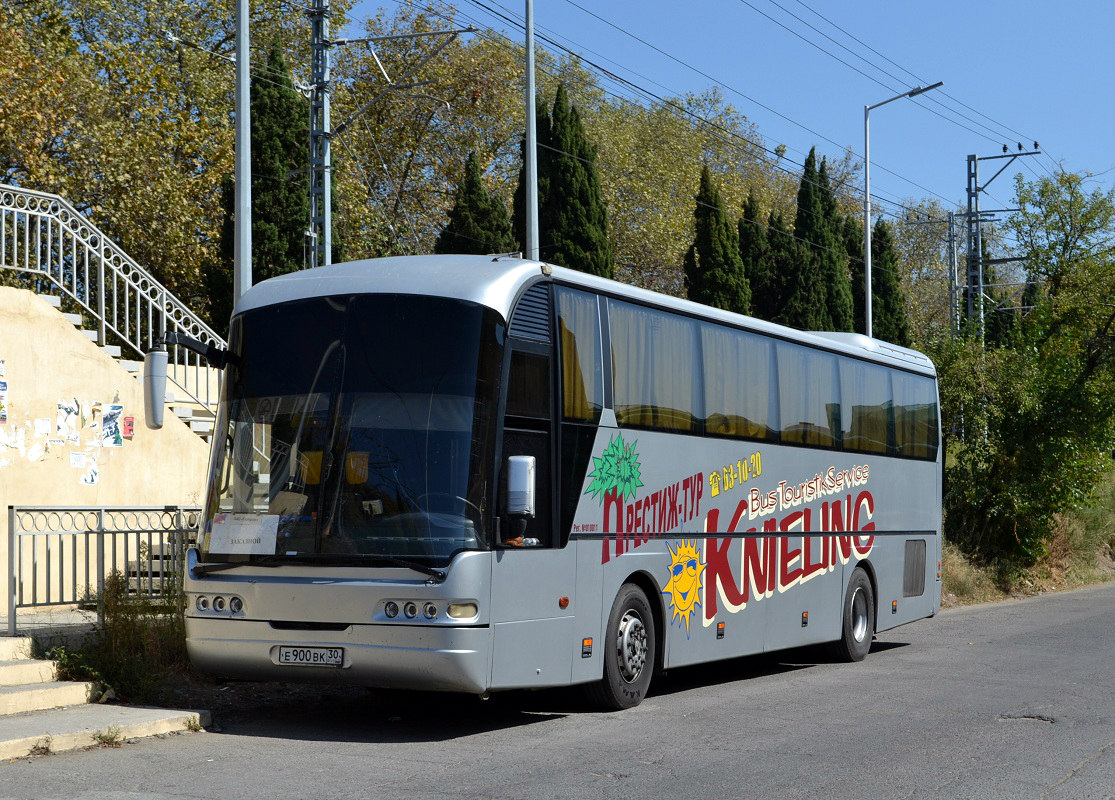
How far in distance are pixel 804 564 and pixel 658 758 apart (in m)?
6.34

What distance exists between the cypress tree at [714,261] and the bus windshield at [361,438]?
3594 centimetres

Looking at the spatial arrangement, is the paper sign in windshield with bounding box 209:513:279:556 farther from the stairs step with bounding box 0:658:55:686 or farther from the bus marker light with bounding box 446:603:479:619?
the stairs step with bounding box 0:658:55:686

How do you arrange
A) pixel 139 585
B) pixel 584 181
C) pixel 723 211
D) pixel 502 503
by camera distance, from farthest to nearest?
pixel 723 211 → pixel 584 181 → pixel 139 585 → pixel 502 503

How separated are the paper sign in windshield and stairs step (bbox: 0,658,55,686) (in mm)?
1888

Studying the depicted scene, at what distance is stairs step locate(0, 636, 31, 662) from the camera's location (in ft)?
36.8

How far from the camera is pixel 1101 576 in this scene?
1262 inches

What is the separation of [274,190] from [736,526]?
21089mm

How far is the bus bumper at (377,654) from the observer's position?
9.72 meters

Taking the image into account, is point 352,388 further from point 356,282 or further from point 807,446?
point 807,446

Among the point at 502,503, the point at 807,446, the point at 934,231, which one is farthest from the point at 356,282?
the point at 934,231

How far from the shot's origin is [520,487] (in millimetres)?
9945

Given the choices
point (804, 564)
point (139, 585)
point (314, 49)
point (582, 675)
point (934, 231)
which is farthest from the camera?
point (934, 231)

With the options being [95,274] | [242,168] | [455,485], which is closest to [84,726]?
[455,485]

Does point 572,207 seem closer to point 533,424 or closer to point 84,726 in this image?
point 533,424
